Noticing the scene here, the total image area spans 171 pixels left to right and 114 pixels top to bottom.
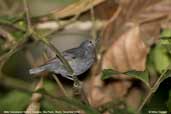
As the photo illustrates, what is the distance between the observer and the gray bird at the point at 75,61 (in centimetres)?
240

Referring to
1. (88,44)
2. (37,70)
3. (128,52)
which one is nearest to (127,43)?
(128,52)

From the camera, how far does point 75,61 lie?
8.25ft

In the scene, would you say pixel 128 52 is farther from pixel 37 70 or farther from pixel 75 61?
pixel 37 70

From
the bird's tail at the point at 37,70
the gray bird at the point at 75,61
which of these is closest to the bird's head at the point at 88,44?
the gray bird at the point at 75,61

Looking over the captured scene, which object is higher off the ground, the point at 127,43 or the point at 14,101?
the point at 127,43

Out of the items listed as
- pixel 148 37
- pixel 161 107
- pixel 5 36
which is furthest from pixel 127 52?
pixel 5 36

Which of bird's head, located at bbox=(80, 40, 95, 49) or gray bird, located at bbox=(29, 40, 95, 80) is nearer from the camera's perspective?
gray bird, located at bbox=(29, 40, 95, 80)

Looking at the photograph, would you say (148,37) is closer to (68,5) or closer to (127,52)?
(127,52)

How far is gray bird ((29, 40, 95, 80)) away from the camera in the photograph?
240 centimetres

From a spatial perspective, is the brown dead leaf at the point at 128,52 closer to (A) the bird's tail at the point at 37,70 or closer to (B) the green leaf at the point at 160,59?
(B) the green leaf at the point at 160,59

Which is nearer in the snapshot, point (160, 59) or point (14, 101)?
point (160, 59)

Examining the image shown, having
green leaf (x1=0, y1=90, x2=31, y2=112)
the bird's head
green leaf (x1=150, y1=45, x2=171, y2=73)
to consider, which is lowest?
green leaf (x1=0, y1=90, x2=31, y2=112)

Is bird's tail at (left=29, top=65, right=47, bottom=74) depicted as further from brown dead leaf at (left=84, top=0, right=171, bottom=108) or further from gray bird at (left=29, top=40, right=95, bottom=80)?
brown dead leaf at (left=84, top=0, right=171, bottom=108)

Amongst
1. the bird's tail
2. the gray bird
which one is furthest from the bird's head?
the bird's tail
